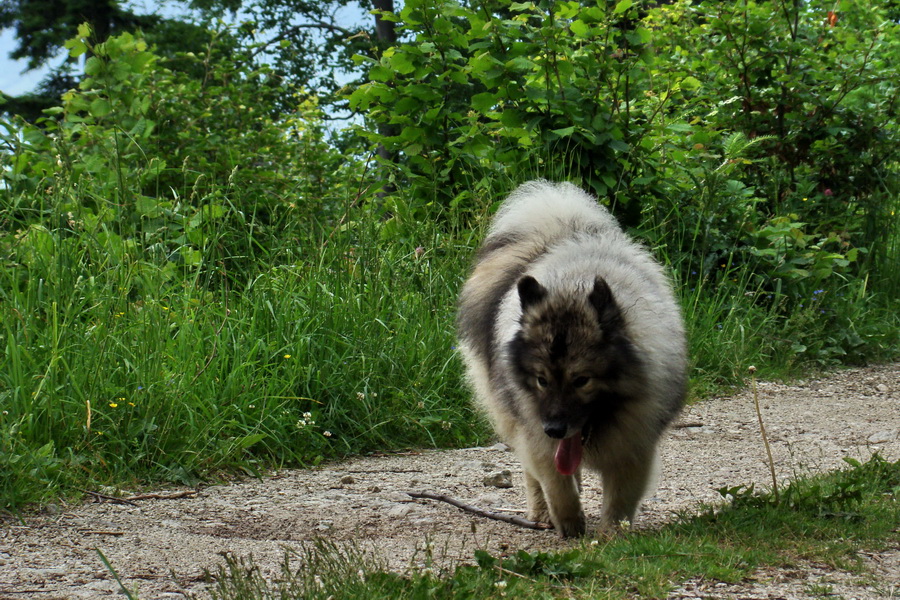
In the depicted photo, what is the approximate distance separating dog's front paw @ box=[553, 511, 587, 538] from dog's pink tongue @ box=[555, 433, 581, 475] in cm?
27

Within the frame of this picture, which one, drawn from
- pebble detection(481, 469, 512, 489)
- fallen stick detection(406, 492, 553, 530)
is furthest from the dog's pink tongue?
pebble detection(481, 469, 512, 489)

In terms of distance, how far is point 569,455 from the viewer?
158 inches

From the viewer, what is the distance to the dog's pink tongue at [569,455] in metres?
4.01

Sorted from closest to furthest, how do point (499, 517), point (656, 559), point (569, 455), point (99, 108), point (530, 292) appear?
point (656, 559) < point (530, 292) < point (569, 455) < point (499, 517) < point (99, 108)

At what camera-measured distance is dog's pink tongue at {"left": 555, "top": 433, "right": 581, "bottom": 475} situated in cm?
401

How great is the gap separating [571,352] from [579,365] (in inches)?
2.4

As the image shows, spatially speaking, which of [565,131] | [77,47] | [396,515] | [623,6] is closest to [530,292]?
[396,515]

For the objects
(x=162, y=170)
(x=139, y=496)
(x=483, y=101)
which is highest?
(x=483, y=101)

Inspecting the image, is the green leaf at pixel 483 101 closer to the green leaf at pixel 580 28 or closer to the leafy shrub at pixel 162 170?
the green leaf at pixel 580 28

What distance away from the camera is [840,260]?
8.55m

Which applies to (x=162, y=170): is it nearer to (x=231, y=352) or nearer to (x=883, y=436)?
(x=231, y=352)

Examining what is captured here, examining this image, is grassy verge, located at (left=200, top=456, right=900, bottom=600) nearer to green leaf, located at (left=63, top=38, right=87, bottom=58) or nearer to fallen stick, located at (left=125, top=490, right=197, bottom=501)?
fallen stick, located at (left=125, top=490, right=197, bottom=501)

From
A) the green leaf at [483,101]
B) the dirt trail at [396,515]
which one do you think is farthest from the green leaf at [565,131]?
the dirt trail at [396,515]

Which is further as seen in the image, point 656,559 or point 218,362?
point 218,362
